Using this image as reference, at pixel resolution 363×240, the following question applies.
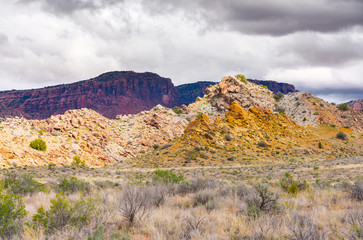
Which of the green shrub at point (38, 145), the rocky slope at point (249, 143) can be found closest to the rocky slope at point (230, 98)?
the rocky slope at point (249, 143)

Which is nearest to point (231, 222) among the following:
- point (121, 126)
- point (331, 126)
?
point (121, 126)

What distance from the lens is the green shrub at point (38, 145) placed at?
3419 centimetres

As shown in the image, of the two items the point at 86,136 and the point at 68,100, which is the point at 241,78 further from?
the point at 68,100

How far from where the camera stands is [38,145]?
112 ft

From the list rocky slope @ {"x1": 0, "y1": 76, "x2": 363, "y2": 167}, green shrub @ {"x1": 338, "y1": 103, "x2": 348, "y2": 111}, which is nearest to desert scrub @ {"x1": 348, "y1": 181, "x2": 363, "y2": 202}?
rocky slope @ {"x1": 0, "y1": 76, "x2": 363, "y2": 167}

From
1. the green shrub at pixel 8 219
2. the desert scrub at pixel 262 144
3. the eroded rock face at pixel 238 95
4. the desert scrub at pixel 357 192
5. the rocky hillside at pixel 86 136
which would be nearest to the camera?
the green shrub at pixel 8 219

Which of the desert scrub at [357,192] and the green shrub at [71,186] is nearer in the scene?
the desert scrub at [357,192]

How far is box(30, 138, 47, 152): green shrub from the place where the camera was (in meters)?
34.2

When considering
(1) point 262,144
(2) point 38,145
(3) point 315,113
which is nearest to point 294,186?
(1) point 262,144

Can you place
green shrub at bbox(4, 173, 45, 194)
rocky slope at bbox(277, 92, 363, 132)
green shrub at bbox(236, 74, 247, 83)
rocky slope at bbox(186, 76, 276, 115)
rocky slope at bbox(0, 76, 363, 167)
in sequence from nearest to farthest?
green shrub at bbox(4, 173, 45, 194) → rocky slope at bbox(0, 76, 363, 167) → rocky slope at bbox(186, 76, 276, 115) → rocky slope at bbox(277, 92, 363, 132) → green shrub at bbox(236, 74, 247, 83)

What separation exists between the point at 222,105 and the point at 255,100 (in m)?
9.00

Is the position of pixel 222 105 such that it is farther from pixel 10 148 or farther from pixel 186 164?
pixel 10 148

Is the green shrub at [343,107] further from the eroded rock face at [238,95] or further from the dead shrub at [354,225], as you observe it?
the dead shrub at [354,225]

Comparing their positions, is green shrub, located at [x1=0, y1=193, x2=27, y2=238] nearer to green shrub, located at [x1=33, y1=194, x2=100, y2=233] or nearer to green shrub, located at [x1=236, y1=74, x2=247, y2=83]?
green shrub, located at [x1=33, y1=194, x2=100, y2=233]
